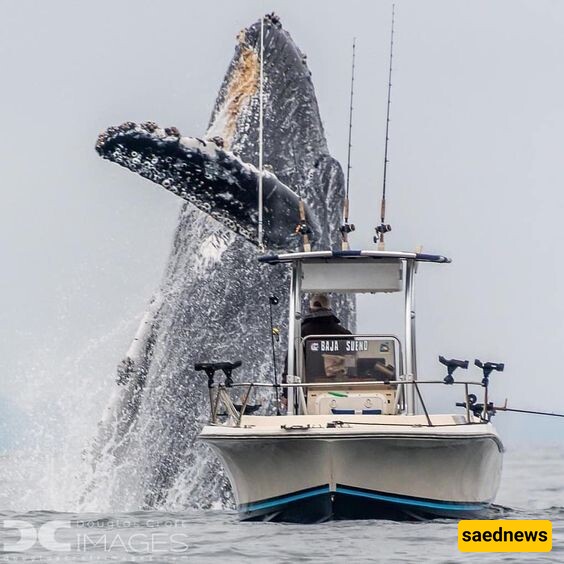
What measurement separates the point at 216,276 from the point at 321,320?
5.55 ft

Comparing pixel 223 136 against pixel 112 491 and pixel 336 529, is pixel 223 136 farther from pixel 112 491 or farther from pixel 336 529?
pixel 336 529

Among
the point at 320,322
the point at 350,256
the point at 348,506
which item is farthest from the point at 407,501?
the point at 320,322

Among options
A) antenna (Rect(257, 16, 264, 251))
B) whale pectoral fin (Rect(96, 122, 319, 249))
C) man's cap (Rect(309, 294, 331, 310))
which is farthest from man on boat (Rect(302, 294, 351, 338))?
whale pectoral fin (Rect(96, 122, 319, 249))

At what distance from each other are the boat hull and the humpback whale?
301 cm

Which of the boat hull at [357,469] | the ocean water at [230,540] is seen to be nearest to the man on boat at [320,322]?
the ocean water at [230,540]

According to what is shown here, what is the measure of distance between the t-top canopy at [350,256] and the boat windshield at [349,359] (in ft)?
2.25

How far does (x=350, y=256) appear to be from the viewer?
1456 centimetres

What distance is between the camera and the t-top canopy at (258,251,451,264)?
571 inches

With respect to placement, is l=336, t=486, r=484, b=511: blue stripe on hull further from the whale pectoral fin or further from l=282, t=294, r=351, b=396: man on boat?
the whale pectoral fin

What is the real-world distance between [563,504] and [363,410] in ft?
17.1

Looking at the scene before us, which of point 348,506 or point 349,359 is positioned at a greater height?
point 349,359

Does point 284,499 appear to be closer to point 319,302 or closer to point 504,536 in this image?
point 504,536

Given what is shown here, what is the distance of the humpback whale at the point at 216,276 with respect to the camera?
52.2 feet

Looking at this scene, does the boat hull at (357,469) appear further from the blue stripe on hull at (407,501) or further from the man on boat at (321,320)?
the man on boat at (321,320)
